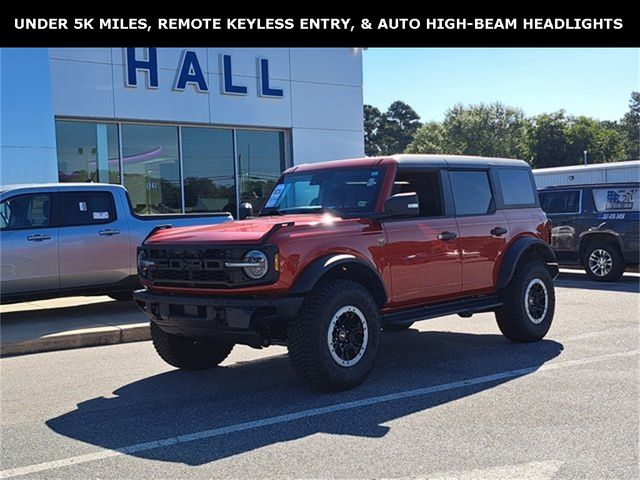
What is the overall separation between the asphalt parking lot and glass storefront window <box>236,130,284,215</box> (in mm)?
8917

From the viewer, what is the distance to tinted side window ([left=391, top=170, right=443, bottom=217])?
711 cm

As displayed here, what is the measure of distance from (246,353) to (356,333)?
2.18 metres

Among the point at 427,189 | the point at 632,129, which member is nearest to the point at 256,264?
the point at 427,189

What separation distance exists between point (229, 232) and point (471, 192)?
2.81 metres

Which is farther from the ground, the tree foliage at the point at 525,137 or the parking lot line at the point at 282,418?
the tree foliage at the point at 525,137

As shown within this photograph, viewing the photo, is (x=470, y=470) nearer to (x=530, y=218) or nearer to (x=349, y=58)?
(x=530, y=218)

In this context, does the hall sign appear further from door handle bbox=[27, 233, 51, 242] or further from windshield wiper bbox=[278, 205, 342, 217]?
windshield wiper bbox=[278, 205, 342, 217]

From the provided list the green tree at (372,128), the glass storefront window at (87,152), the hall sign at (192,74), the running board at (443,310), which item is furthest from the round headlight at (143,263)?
the green tree at (372,128)

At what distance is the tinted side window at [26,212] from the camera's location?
944 centimetres

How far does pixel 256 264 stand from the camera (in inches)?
216

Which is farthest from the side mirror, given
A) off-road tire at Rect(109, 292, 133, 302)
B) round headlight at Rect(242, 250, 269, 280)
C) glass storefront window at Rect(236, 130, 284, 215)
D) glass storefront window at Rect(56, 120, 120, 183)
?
glass storefront window at Rect(236, 130, 284, 215)

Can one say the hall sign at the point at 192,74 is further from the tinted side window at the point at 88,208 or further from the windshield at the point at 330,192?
the windshield at the point at 330,192

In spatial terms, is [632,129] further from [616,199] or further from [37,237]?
[37,237]
